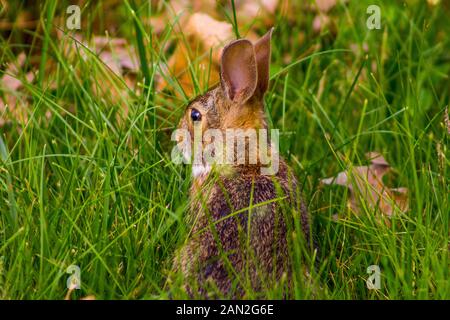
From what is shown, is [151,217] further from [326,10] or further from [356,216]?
[326,10]

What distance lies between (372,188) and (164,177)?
39.5 inches

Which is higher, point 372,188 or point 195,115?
point 195,115

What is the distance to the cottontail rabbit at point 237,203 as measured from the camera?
11.8 ft

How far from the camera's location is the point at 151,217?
4.02 m

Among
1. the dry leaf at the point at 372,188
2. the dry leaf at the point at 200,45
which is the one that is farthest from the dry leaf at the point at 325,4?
the dry leaf at the point at 372,188

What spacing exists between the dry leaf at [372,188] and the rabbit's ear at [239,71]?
0.62 meters

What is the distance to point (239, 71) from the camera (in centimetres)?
409

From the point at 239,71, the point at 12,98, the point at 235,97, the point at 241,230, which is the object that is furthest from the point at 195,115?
the point at 12,98

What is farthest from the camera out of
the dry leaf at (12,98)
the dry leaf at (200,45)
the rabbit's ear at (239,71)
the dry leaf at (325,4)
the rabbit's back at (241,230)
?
the dry leaf at (325,4)

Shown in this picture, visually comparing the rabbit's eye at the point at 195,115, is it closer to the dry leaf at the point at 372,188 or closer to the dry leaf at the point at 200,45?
the dry leaf at the point at 372,188

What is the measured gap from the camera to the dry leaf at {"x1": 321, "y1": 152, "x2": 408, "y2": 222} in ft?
14.2

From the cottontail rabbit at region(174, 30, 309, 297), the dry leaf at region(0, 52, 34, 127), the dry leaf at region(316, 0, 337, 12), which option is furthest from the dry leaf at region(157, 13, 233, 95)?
the cottontail rabbit at region(174, 30, 309, 297)

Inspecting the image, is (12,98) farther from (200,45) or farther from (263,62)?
(263,62)

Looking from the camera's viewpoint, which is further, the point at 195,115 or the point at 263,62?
the point at 195,115
